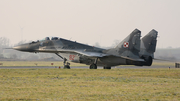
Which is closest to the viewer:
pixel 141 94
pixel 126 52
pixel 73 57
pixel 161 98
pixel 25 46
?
pixel 161 98

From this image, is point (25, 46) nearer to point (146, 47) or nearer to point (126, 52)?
point (126, 52)

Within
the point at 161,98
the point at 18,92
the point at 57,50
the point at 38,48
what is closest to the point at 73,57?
the point at 57,50

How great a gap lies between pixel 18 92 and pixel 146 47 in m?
25.1

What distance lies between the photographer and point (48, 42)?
122 feet

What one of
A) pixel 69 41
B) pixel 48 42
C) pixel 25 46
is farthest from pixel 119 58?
pixel 25 46

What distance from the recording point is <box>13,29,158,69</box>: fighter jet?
3309 centimetres

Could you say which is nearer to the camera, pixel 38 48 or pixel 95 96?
pixel 95 96

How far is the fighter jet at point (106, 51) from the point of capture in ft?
109

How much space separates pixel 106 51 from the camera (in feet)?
115

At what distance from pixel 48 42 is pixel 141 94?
25088 mm

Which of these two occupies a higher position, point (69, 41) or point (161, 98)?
point (69, 41)

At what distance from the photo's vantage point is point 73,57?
116 feet

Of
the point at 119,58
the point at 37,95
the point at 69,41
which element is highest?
the point at 69,41

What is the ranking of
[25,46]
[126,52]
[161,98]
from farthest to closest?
1. [25,46]
2. [126,52]
3. [161,98]
